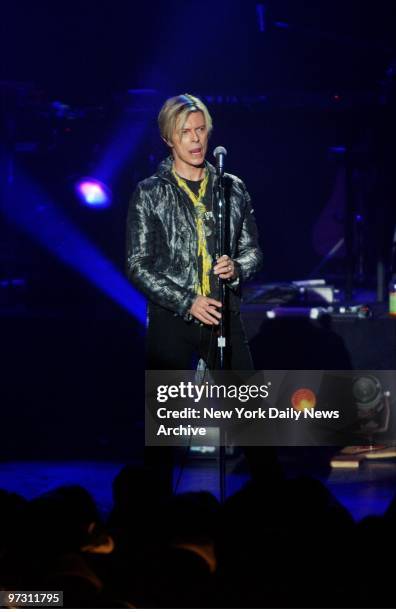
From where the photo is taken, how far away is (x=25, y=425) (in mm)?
6562

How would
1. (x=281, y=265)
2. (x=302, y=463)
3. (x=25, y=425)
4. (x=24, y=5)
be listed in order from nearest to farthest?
(x=302, y=463) → (x=25, y=425) → (x=24, y=5) → (x=281, y=265)

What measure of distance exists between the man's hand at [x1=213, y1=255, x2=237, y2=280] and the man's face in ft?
1.86

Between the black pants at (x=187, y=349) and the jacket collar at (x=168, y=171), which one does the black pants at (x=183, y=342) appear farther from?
the jacket collar at (x=168, y=171)

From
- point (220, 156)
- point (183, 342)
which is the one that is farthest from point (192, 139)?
point (183, 342)

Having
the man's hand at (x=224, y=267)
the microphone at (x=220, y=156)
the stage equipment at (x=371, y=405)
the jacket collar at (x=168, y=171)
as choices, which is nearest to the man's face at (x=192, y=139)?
the jacket collar at (x=168, y=171)

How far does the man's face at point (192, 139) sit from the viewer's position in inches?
172

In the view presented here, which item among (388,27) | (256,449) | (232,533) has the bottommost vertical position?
(232,533)

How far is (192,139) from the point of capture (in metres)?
4.38

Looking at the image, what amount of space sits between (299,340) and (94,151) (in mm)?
3183

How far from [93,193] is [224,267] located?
4208 millimetres

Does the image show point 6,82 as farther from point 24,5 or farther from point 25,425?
point 25,425

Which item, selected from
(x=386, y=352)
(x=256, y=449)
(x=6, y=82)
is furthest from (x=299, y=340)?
(x=6, y=82)

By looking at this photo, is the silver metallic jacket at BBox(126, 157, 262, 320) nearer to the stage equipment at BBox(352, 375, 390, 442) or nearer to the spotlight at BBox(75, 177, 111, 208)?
the stage equipment at BBox(352, 375, 390, 442)

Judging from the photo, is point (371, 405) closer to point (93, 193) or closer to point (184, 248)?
point (184, 248)
